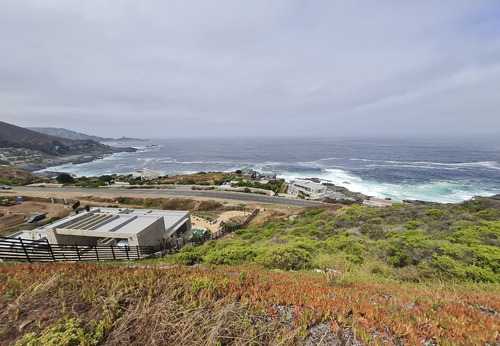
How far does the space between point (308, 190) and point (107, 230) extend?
134 ft

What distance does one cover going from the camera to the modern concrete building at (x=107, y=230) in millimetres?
16406

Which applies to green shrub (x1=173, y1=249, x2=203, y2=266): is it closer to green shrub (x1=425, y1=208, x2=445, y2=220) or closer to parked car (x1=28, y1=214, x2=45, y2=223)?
green shrub (x1=425, y1=208, x2=445, y2=220)

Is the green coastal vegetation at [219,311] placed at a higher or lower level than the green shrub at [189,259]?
higher

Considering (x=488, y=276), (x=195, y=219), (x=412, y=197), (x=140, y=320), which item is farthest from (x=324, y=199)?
(x=140, y=320)

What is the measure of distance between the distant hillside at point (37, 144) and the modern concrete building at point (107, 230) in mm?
174044

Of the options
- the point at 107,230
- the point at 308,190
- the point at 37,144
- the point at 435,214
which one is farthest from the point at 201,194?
the point at 37,144

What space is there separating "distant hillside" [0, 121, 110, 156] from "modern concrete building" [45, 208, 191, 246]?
571 feet

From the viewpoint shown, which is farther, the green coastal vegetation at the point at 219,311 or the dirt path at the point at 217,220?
the dirt path at the point at 217,220

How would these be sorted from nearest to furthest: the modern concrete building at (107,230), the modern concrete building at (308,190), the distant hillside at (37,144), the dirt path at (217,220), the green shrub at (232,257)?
1. the green shrub at (232,257)
2. the modern concrete building at (107,230)
3. the dirt path at (217,220)
4. the modern concrete building at (308,190)
5. the distant hillside at (37,144)

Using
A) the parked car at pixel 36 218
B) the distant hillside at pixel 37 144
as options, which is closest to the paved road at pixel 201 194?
the parked car at pixel 36 218

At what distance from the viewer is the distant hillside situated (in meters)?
142

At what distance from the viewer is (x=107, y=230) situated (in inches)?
679

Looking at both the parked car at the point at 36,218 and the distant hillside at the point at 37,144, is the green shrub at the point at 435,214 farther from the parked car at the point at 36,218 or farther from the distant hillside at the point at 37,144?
the distant hillside at the point at 37,144

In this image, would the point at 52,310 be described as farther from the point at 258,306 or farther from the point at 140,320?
the point at 258,306
